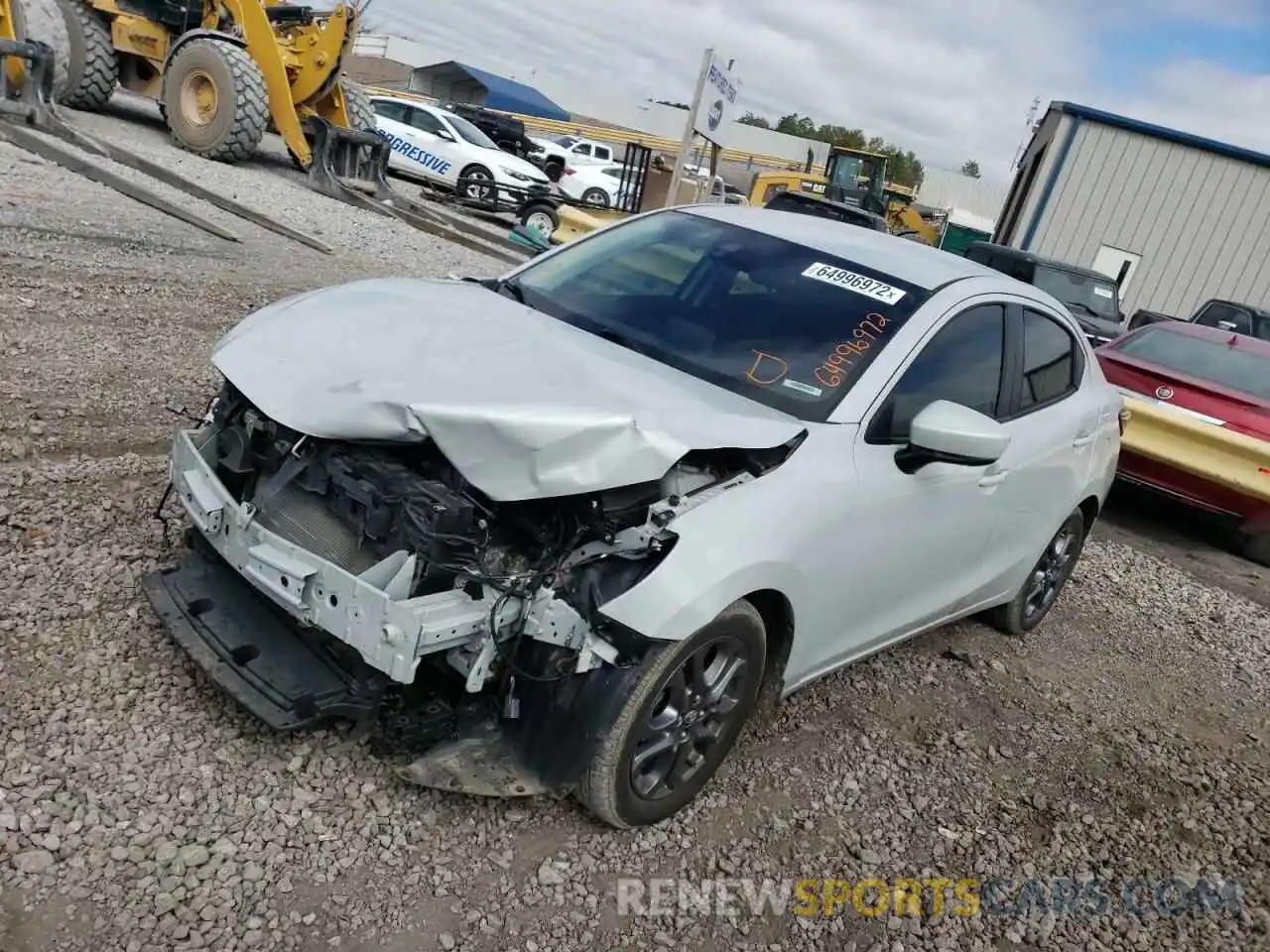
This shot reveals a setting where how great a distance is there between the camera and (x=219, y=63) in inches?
503

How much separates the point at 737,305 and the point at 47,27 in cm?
1314

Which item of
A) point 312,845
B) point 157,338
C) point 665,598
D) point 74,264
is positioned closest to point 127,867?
point 312,845

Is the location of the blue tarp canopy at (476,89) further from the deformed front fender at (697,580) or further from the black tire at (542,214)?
the deformed front fender at (697,580)

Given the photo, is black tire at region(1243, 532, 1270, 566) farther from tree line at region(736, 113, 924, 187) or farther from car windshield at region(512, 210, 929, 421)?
tree line at region(736, 113, 924, 187)

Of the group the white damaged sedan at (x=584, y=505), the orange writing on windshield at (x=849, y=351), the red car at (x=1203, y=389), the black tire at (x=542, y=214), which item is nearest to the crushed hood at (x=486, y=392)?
the white damaged sedan at (x=584, y=505)

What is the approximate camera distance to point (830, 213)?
46.3 ft

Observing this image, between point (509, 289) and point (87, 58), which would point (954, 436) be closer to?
point (509, 289)

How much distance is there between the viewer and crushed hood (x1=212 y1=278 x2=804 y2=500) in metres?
2.51

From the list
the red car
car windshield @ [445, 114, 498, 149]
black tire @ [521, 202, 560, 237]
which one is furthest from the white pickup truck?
the red car

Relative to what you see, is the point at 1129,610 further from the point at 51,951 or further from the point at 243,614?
the point at 51,951

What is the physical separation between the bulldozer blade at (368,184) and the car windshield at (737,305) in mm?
8703

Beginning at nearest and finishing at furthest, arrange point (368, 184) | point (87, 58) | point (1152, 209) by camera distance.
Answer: point (87, 58) < point (368, 184) < point (1152, 209)

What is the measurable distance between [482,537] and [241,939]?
3.53 feet

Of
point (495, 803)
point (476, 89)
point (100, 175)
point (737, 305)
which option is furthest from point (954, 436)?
point (476, 89)
